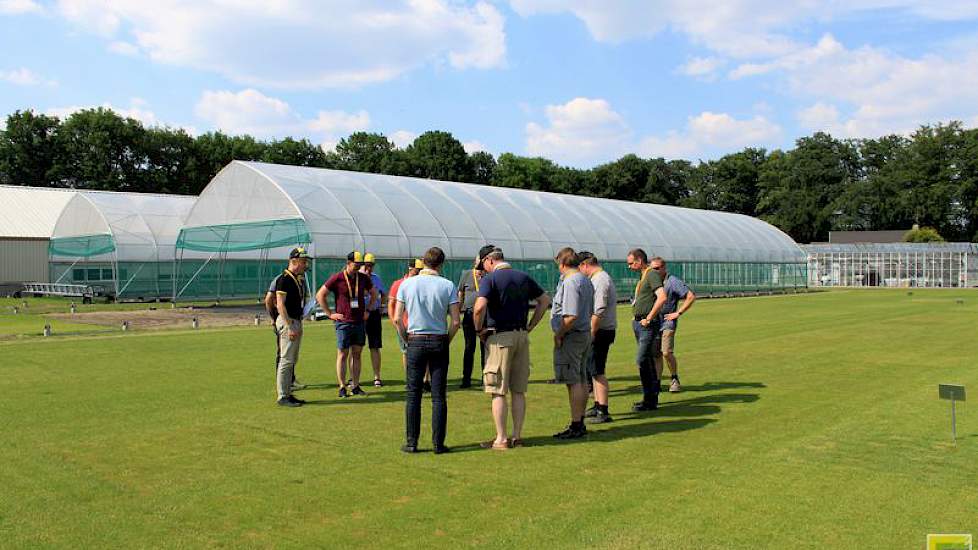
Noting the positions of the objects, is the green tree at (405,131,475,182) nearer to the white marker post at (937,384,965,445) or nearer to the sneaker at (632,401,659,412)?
the sneaker at (632,401,659,412)

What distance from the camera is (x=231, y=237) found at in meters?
38.2

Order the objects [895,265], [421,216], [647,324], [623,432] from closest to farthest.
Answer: [623,432] < [647,324] < [421,216] < [895,265]

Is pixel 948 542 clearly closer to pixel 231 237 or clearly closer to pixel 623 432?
pixel 623 432

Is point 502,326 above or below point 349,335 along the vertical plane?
above

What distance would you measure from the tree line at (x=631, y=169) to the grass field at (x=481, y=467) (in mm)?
70573

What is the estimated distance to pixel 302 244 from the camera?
31938mm

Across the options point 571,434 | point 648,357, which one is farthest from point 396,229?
point 571,434

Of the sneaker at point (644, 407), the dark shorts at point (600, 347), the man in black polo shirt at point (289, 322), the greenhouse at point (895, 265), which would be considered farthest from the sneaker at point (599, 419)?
the greenhouse at point (895, 265)

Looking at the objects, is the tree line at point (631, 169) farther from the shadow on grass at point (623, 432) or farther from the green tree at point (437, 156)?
the shadow on grass at point (623, 432)

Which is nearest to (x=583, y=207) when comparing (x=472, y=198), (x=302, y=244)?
(x=472, y=198)

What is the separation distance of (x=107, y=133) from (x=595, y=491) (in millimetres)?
79526

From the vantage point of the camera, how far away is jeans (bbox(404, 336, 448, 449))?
8141 millimetres

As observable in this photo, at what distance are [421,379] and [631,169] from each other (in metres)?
98.6

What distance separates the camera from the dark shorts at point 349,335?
11.6 m
